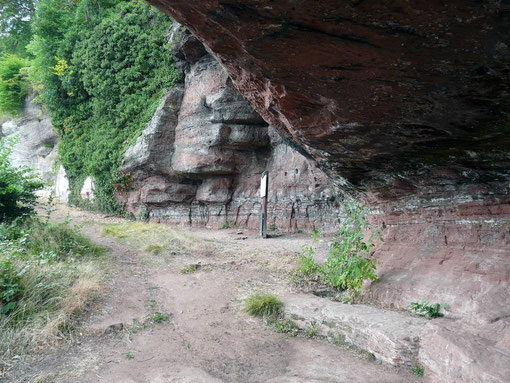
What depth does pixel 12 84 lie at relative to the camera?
2216 cm

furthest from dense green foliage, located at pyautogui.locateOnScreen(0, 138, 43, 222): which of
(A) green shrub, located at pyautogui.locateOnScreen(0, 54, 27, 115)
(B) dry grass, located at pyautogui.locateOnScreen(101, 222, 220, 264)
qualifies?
(A) green shrub, located at pyautogui.locateOnScreen(0, 54, 27, 115)

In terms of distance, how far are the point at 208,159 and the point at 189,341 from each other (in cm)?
950

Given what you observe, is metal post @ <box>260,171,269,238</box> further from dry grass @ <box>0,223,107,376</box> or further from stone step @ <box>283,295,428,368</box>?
stone step @ <box>283,295,428,368</box>

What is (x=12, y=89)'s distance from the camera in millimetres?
22422

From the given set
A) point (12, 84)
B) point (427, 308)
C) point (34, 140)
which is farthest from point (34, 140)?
point (427, 308)

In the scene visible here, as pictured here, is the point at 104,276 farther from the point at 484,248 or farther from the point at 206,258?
the point at 484,248

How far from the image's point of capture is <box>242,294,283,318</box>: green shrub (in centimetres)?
487

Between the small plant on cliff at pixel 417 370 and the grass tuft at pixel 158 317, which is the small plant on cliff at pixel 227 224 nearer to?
the grass tuft at pixel 158 317

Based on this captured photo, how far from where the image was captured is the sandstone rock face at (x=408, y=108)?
2256 mm

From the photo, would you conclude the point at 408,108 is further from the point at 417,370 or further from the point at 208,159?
the point at 208,159

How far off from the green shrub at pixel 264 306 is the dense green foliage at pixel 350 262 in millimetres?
1079

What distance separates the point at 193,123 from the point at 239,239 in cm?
509

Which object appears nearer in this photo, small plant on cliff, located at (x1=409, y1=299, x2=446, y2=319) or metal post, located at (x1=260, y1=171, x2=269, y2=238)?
small plant on cliff, located at (x1=409, y1=299, x2=446, y2=319)

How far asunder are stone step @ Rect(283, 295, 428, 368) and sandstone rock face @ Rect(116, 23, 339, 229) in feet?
23.4
